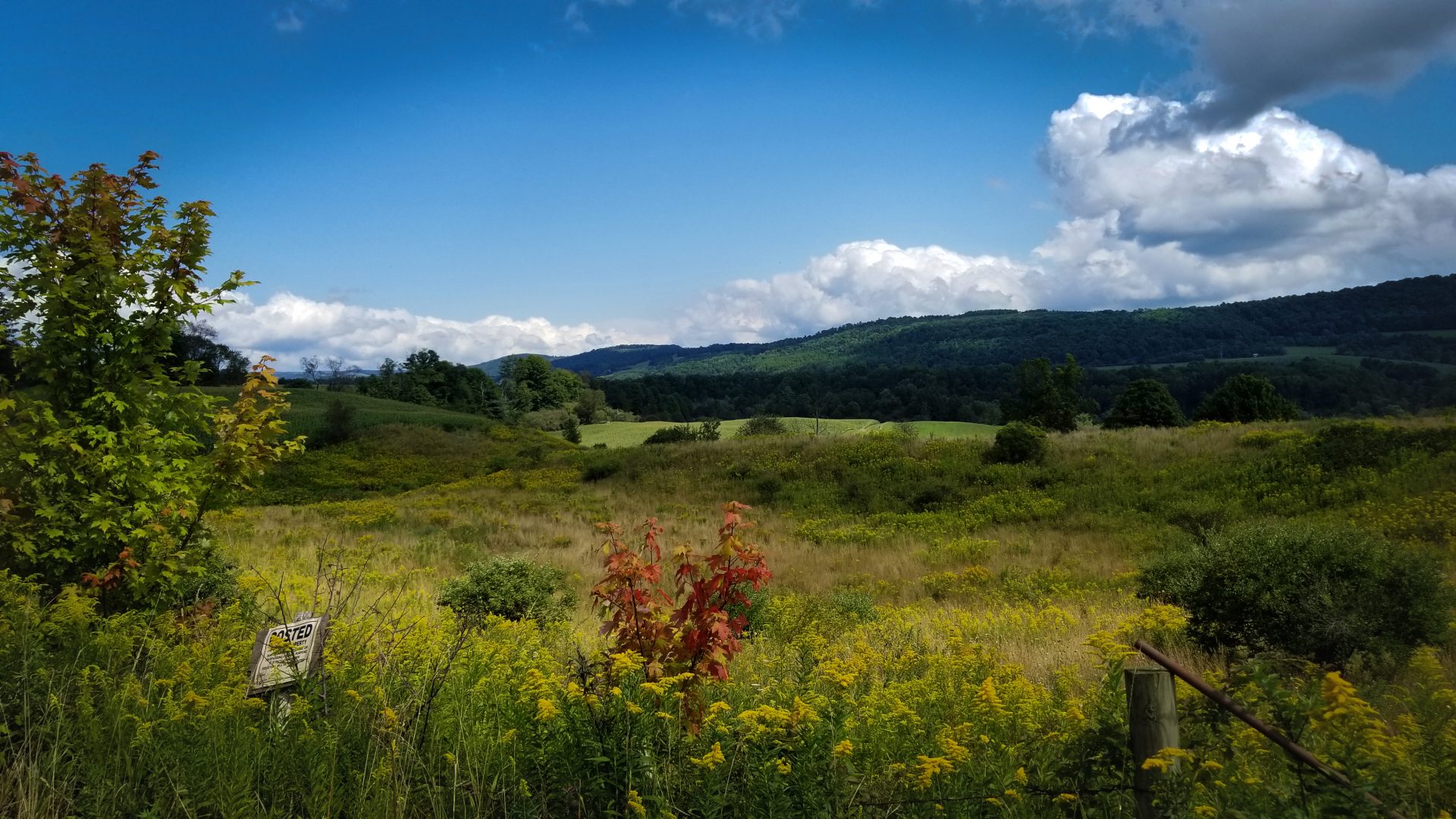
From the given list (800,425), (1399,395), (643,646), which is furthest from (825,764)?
(1399,395)

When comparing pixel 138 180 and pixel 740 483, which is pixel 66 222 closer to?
pixel 138 180

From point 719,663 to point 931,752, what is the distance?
1200mm

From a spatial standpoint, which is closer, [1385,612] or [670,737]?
[670,737]

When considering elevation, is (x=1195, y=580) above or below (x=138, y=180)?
below

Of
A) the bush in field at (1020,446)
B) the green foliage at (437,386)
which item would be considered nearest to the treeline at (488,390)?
the green foliage at (437,386)

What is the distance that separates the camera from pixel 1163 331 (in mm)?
138375

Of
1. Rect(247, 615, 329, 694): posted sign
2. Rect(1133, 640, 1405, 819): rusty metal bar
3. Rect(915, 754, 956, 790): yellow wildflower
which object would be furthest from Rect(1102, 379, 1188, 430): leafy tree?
Rect(247, 615, 329, 694): posted sign

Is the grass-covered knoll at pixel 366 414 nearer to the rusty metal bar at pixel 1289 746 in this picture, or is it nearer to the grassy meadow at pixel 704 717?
the grassy meadow at pixel 704 717

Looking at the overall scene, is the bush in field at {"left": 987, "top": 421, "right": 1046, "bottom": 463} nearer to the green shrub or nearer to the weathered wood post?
the green shrub

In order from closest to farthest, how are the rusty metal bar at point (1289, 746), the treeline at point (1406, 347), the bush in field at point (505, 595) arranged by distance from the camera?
the rusty metal bar at point (1289, 746), the bush in field at point (505, 595), the treeline at point (1406, 347)

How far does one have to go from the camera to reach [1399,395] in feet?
192

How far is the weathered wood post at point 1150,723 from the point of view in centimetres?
265

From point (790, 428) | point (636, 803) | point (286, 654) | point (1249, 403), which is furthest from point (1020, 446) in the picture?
point (790, 428)

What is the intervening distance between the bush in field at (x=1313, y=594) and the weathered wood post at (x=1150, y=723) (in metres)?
4.89
